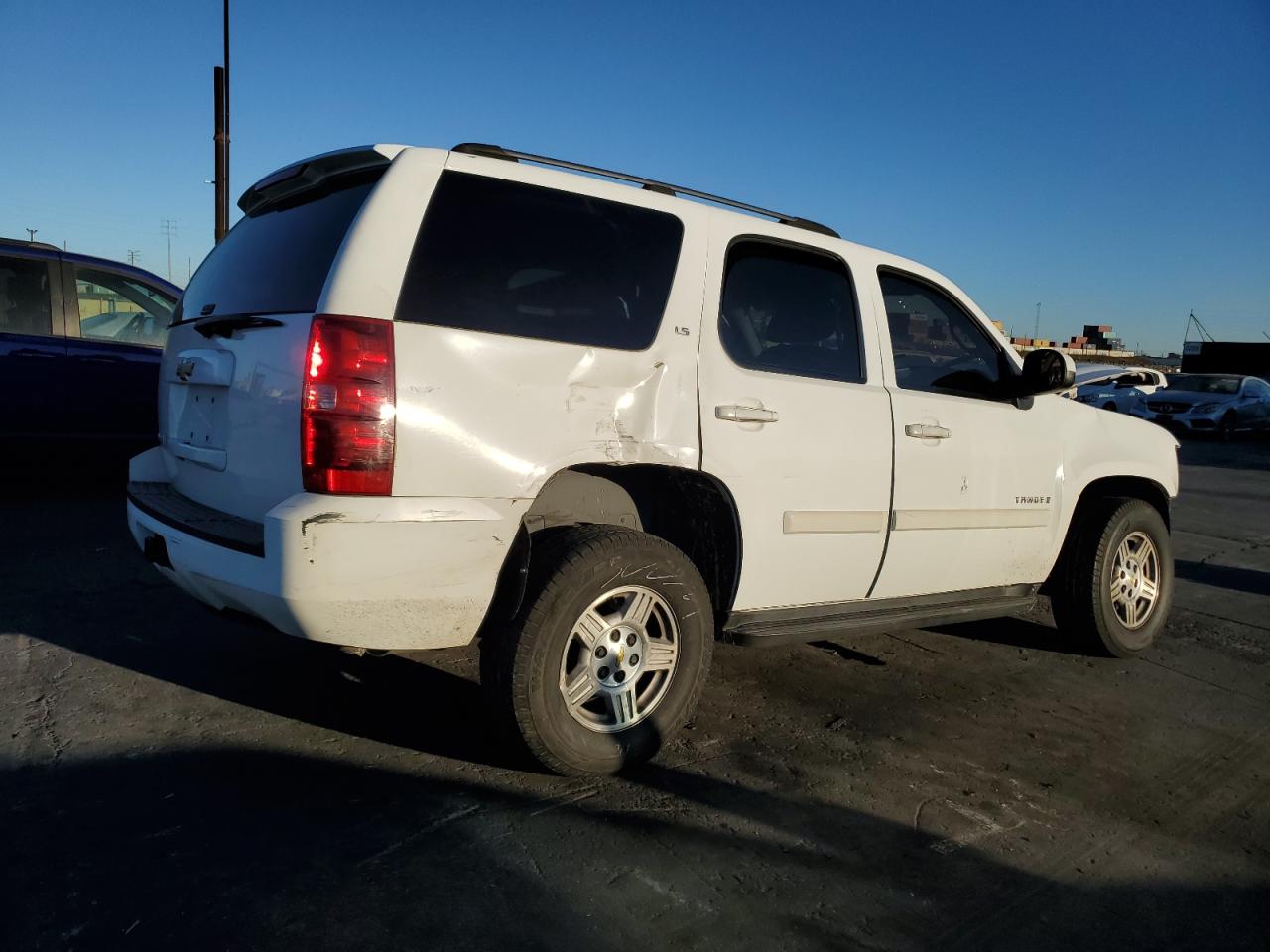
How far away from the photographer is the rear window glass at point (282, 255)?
9.77ft

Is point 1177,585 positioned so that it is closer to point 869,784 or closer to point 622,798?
point 869,784

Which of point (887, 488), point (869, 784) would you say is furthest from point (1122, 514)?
point (869, 784)

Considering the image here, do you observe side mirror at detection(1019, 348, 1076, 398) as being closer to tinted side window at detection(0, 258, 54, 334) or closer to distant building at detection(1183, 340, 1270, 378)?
tinted side window at detection(0, 258, 54, 334)

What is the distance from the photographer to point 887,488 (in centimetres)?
379

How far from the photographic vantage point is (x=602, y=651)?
3.18m

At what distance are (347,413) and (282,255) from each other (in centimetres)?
94

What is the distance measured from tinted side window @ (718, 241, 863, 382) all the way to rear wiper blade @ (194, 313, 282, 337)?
154 cm

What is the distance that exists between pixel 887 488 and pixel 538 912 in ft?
7.04

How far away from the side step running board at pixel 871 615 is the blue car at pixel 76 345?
17.7 feet

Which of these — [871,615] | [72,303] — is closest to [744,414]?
[871,615]

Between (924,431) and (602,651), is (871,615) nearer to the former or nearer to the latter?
(924,431)

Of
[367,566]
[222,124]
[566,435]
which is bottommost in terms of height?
[367,566]

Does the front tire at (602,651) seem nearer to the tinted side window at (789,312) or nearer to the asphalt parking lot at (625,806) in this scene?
the asphalt parking lot at (625,806)

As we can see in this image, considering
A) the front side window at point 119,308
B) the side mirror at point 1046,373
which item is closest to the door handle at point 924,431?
the side mirror at point 1046,373
